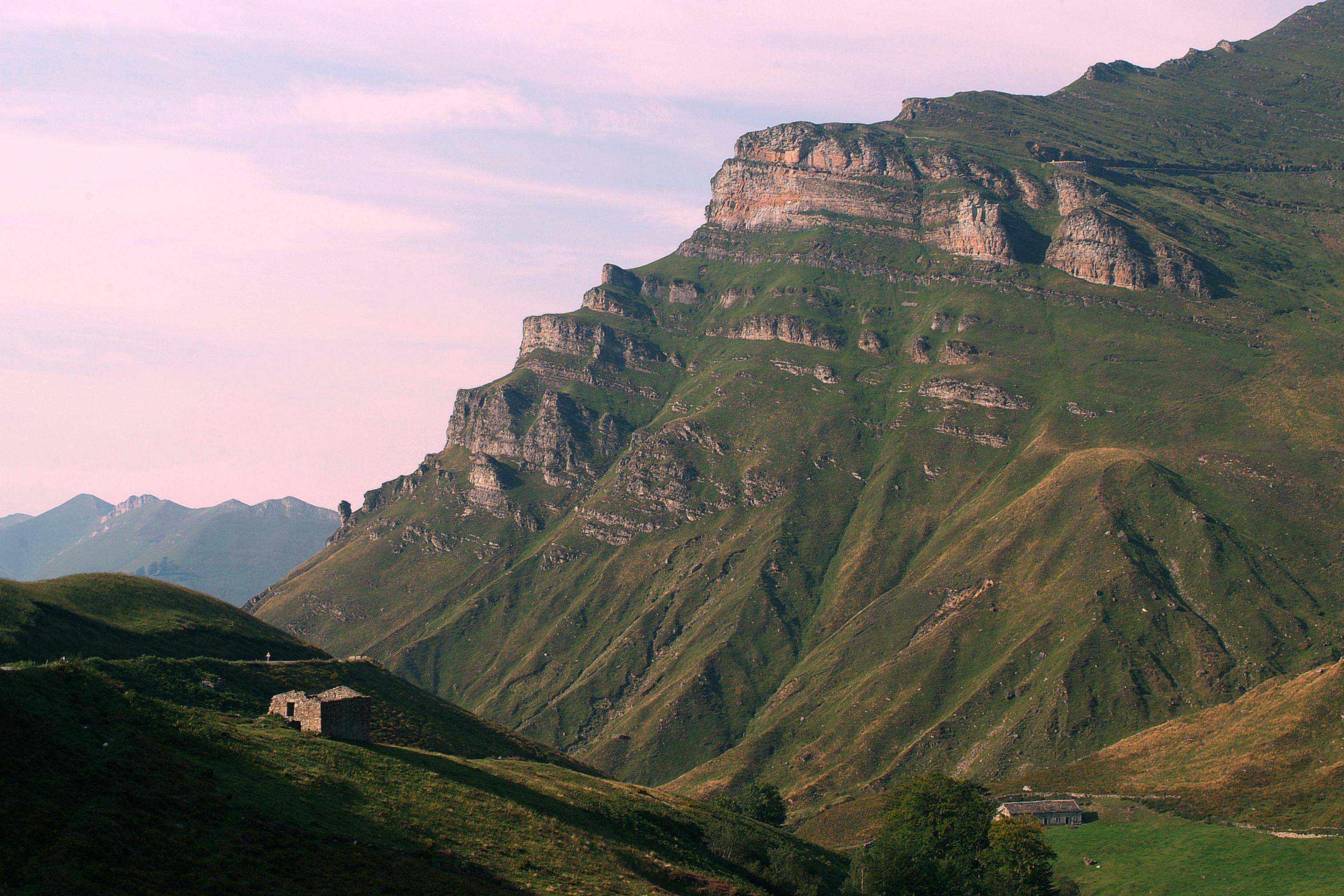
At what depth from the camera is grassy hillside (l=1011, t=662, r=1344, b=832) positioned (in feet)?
502

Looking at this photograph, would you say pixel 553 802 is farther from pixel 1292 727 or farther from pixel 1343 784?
pixel 1292 727

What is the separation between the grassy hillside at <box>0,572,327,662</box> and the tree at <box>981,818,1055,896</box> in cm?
7308

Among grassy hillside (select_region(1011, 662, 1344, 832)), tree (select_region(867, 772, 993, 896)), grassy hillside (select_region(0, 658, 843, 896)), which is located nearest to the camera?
grassy hillside (select_region(0, 658, 843, 896))

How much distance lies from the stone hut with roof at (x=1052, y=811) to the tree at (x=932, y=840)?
2806 centimetres

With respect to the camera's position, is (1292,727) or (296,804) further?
(1292,727)

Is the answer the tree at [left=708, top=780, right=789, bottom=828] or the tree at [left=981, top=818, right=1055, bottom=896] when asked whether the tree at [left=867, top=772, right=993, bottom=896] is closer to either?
the tree at [left=981, top=818, right=1055, bottom=896]

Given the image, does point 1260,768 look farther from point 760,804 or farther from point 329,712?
point 329,712

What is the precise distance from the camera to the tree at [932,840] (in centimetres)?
9056

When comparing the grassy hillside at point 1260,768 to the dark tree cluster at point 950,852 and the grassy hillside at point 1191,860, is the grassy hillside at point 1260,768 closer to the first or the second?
the grassy hillside at point 1191,860

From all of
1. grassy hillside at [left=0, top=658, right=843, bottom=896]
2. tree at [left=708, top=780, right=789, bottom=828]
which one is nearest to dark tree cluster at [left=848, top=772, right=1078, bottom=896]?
grassy hillside at [left=0, top=658, right=843, bottom=896]

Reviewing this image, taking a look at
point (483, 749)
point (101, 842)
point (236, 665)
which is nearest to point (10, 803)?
point (101, 842)

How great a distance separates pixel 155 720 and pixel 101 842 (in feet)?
48.9

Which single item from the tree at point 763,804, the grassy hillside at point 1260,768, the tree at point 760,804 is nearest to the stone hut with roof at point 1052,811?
the grassy hillside at point 1260,768

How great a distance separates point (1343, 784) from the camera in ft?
500
